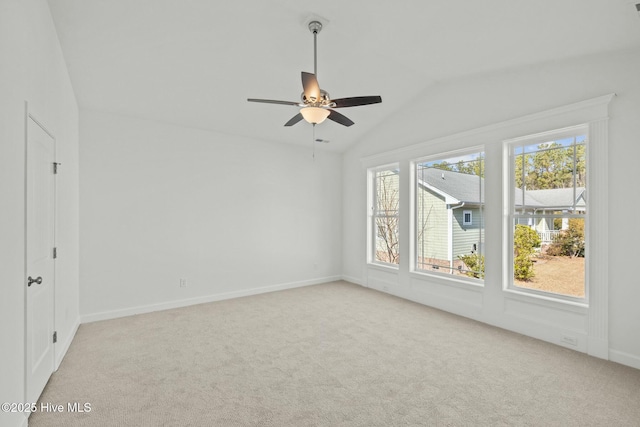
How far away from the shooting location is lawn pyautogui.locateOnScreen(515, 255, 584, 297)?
11.1 ft

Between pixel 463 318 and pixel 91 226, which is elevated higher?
pixel 91 226

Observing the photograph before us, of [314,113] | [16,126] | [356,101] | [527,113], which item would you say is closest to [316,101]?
[314,113]

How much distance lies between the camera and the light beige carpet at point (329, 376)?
7.30 ft

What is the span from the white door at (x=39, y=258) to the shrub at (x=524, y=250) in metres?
4.85

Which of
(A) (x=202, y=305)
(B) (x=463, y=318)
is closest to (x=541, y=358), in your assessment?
(B) (x=463, y=318)

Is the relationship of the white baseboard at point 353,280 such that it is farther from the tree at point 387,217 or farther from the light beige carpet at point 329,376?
the light beige carpet at point 329,376

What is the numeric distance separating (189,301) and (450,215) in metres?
4.30

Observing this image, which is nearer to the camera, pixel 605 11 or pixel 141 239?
pixel 605 11

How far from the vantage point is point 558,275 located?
356cm

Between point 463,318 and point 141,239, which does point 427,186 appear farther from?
point 141,239

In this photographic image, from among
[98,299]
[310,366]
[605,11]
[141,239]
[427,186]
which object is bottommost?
[310,366]

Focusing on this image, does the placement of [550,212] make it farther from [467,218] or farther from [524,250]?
[467,218]

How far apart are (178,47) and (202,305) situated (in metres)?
3.62

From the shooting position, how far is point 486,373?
110 inches
